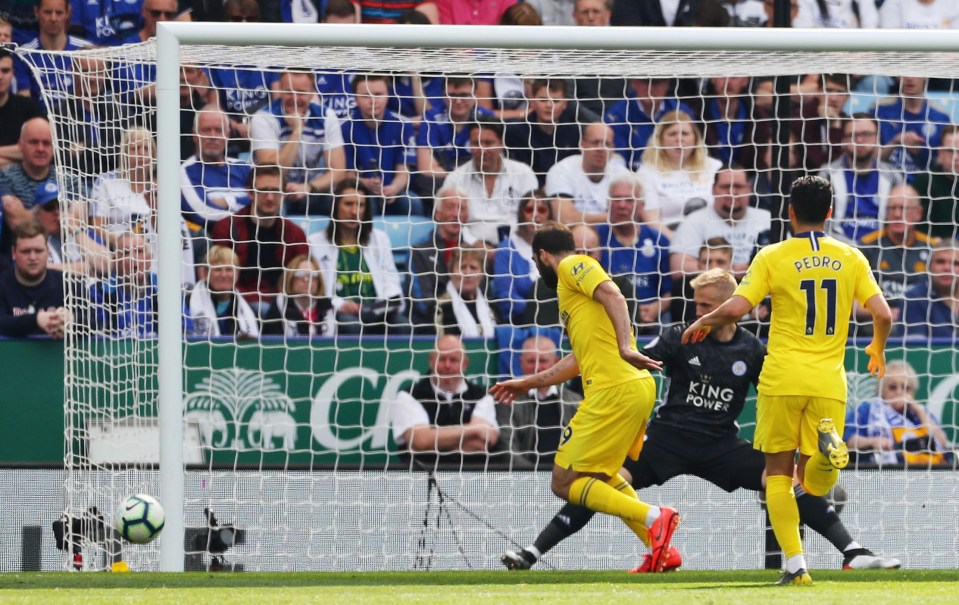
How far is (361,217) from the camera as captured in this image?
25.2ft

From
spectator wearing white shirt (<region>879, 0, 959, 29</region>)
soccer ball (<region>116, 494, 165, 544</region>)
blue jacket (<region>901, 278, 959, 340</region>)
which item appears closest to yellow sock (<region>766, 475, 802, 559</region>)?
soccer ball (<region>116, 494, 165, 544</region>)

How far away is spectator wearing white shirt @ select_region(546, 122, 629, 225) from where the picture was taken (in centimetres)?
791

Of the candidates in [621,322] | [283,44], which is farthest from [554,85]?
[621,322]

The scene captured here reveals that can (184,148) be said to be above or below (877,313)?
above

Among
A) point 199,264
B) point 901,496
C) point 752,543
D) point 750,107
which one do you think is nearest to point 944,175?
point 750,107

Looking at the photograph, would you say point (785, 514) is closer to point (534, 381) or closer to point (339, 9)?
point (534, 381)

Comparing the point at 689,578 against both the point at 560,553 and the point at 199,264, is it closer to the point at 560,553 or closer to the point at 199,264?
the point at 560,553

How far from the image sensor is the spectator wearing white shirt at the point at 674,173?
796cm

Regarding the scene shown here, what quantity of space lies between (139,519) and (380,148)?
11.1 feet

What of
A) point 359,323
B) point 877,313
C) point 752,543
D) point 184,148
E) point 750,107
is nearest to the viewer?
point 877,313

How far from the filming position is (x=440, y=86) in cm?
866

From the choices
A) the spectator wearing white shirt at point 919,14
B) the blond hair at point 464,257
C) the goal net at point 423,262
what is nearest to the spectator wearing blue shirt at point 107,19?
the goal net at point 423,262

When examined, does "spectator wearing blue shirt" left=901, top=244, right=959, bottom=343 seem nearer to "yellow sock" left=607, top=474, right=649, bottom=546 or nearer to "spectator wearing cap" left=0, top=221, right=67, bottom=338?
"yellow sock" left=607, top=474, right=649, bottom=546

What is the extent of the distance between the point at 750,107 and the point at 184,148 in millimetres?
3612
